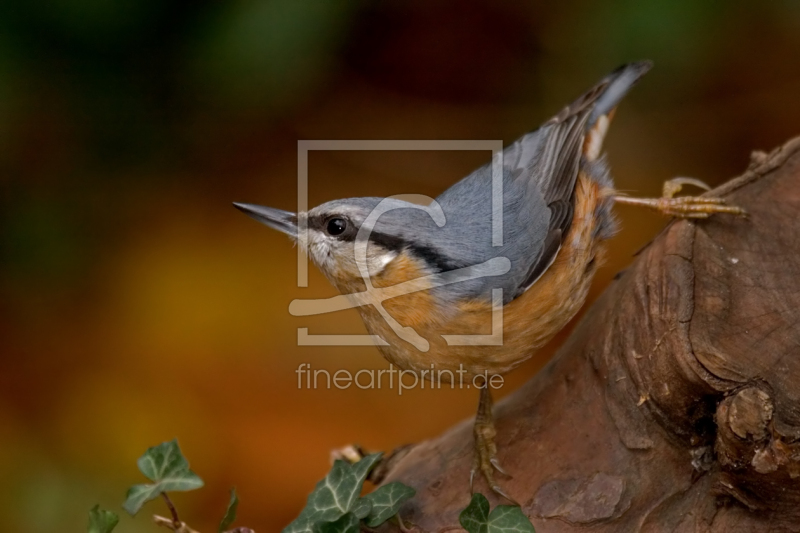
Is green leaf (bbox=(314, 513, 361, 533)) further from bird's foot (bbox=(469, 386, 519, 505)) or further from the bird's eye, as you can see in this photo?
the bird's eye

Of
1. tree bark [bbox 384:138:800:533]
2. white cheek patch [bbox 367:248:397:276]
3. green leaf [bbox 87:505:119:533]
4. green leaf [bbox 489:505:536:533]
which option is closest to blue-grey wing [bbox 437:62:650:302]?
white cheek patch [bbox 367:248:397:276]

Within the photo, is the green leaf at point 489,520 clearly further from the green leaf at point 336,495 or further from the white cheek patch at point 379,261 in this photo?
the white cheek patch at point 379,261

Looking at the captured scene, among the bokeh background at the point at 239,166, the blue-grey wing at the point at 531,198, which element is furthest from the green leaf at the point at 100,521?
the bokeh background at the point at 239,166

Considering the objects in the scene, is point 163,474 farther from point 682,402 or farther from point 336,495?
point 682,402

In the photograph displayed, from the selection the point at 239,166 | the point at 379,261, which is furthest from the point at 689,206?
the point at 239,166

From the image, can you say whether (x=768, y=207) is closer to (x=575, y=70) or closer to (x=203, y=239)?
(x=575, y=70)
